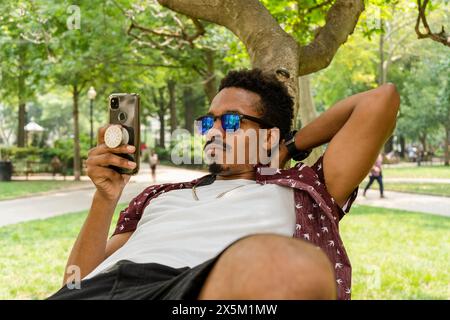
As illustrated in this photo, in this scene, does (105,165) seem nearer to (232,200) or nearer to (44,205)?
(232,200)

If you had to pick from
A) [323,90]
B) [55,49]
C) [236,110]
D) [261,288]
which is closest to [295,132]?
[236,110]

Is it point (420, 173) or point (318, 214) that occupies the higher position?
point (318, 214)

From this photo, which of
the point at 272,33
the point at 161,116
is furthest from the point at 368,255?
the point at 161,116

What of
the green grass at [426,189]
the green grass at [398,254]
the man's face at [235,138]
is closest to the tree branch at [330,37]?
the man's face at [235,138]

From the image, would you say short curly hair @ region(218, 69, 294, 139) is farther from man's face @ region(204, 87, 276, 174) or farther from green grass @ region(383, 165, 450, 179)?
green grass @ region(383, 165, 450, 179)

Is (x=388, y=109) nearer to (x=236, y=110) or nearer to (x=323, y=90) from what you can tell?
(x=236, y=110)

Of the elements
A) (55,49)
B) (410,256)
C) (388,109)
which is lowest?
(410,256)

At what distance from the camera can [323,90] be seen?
3466cm

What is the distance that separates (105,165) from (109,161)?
34 millimetres

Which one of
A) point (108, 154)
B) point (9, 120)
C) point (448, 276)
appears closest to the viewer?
point (108, 154)

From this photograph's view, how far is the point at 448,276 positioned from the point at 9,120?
61038 mm

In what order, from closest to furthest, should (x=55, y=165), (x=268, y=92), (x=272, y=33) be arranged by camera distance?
(x=268, y=92), (x=272, y=33), (x=55, y=165)

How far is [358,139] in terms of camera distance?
93.4 inches

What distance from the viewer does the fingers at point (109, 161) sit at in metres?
2.25
